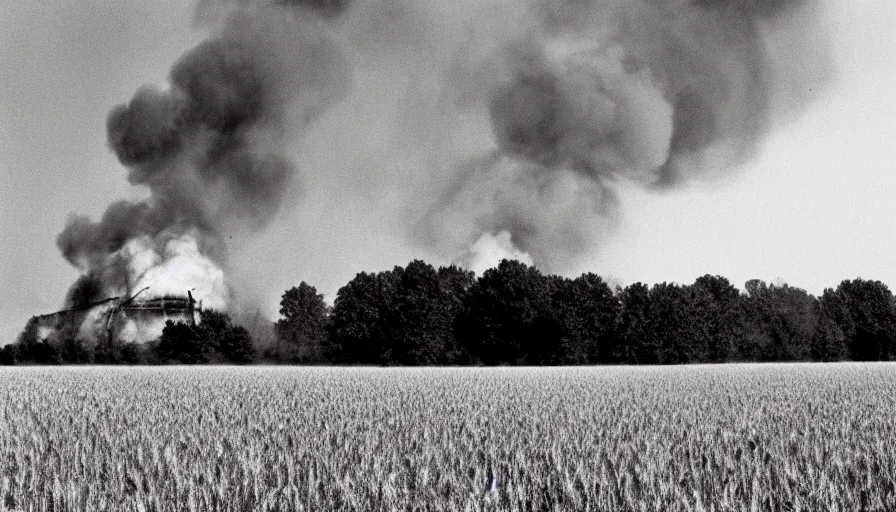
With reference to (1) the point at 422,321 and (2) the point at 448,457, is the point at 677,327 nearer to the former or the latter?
(1) the point at 422,321

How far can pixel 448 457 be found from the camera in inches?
339

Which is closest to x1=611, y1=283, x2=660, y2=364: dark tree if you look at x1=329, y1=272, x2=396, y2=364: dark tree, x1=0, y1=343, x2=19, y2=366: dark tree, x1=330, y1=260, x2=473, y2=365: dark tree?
x1=330, y1=260, x2=473, y2=365: dark tree

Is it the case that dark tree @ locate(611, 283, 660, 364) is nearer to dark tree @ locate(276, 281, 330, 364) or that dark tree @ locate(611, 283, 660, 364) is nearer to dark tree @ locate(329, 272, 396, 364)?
dark tree @ locate(329, 272, 396, 364)

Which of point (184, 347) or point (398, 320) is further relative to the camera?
point (184, 347)

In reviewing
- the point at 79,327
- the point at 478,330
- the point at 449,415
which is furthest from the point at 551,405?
the point at 79,327

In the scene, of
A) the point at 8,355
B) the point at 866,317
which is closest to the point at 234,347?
the point at 8,355

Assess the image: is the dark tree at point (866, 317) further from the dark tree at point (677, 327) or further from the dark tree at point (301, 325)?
the dark tree at point (301, 325)

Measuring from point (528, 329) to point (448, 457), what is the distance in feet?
225

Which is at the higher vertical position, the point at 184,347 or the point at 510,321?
the point at 510,321

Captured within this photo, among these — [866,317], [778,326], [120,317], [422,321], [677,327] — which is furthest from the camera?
[120,317]

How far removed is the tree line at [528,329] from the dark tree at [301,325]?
46 cm

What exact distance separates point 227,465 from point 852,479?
250 inches

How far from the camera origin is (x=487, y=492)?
6262 millimetres

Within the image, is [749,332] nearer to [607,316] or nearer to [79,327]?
[607,316]
